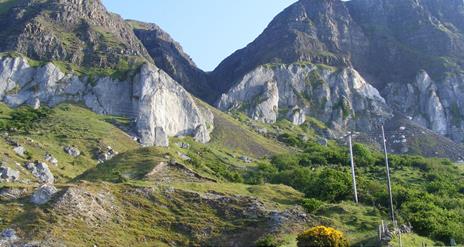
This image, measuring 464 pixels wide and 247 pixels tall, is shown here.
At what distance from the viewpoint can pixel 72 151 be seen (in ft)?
493

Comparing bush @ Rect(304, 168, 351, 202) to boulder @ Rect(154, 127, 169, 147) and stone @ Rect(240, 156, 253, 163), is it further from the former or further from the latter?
boulder @ Rect(154, 127, 169, 147)

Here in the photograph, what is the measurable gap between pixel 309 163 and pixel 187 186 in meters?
106

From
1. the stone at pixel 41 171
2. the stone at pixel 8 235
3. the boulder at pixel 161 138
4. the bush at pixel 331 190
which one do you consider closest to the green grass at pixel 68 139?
the stone at pixel 41 171

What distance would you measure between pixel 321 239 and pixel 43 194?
30.5 meters

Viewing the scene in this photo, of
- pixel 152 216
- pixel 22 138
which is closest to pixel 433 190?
pixel 152 216

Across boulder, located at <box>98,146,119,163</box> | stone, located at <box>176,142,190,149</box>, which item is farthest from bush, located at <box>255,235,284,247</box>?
stone, located at <box>176,142,190,149</box>

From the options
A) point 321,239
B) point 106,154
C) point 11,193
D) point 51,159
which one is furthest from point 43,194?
point 106,154

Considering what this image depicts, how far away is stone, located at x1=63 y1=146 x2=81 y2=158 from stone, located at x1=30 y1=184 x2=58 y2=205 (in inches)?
3471

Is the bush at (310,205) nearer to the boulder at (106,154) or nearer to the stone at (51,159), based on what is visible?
the stone at (51,159)

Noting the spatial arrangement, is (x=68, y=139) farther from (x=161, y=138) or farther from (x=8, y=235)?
(x=8, y=235)

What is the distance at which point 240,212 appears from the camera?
6681 cm

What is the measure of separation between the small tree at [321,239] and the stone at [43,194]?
1098 inches

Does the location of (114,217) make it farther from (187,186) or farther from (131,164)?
(131,164)

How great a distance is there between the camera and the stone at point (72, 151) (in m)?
149
